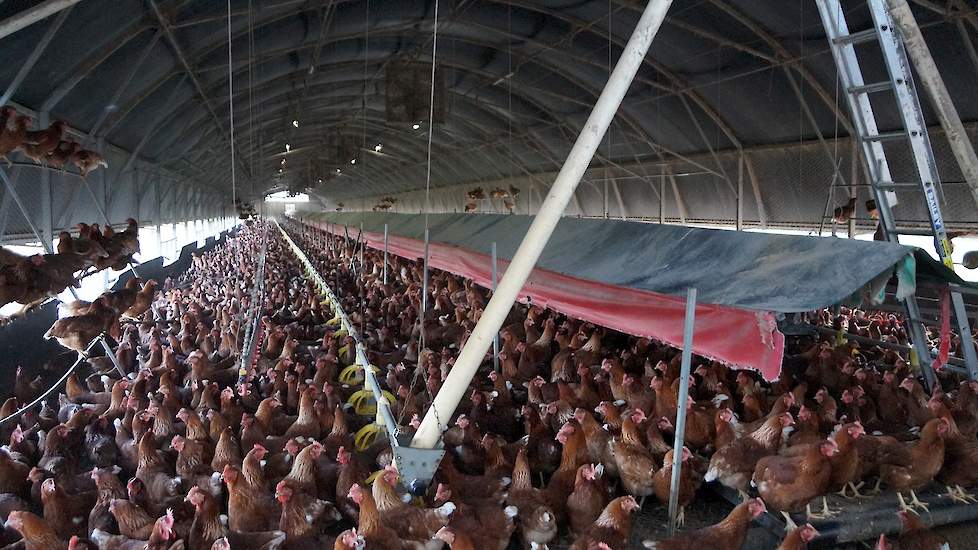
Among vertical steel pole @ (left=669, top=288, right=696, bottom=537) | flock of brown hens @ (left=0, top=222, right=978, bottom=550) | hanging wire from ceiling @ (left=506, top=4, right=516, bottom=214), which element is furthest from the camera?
hanging wire from ceiling @ (left=506, top=4, right=516, bottom=214)

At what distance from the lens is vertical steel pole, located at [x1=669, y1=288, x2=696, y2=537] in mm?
3258

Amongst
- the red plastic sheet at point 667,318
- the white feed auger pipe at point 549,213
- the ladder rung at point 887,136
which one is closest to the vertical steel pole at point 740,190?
the ladder rung at point 887,136

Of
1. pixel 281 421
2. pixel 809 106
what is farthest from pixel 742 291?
pixel 809 106

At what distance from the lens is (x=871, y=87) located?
445 cm

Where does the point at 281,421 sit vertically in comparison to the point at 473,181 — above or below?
below

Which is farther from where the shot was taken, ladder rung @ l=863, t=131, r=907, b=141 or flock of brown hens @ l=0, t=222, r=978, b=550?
ladder rung @ l=863, t=131, r=907, b=141

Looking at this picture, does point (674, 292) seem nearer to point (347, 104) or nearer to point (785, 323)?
point (785, 323)

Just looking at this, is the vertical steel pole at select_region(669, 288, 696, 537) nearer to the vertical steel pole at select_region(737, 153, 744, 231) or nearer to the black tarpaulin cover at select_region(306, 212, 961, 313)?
the black tarpaulin cover at select_region(306, 212, 961, 313)

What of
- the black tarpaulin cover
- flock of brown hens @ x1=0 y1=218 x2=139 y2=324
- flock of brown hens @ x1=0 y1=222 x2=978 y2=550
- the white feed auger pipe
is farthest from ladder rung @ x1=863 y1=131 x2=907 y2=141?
flock of brown hens @ x1=0 y1=218 x2=139 y2=324

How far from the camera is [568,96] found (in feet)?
66.4

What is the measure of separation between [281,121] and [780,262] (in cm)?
2782

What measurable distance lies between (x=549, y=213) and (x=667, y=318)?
1325mm

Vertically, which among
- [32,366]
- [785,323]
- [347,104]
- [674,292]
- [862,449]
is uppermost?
[347,104]

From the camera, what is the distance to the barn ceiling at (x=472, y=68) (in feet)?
31.9
